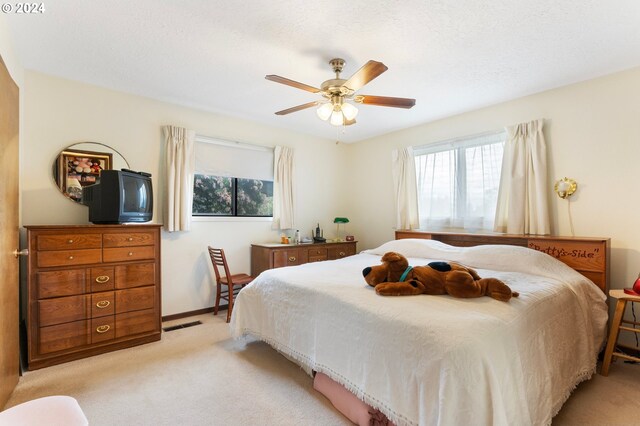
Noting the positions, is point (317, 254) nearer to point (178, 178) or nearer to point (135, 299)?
point (178, 178)

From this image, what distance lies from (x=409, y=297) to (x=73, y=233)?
280 cm

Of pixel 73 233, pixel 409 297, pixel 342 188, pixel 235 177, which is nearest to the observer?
pixel 409 297

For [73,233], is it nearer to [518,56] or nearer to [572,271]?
[518,56]

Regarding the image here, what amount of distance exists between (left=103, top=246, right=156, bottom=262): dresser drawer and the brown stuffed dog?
218 cm

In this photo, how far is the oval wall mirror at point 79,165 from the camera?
2.96m

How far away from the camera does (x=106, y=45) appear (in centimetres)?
242

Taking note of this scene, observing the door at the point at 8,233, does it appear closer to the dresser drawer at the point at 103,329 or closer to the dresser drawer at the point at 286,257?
the dresser drawer at the point at 103,329

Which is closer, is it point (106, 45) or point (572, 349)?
point (572, 349)

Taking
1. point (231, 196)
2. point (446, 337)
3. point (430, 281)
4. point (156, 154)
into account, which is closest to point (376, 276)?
point (430, 281)

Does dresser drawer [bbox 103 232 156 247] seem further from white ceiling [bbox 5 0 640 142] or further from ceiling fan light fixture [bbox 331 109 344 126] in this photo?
ceiling fan light fixture [bbox 331 109 344 126]

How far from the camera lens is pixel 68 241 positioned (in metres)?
2.56

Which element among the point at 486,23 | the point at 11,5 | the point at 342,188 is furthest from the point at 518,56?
the point at 11,5

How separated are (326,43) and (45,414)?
2.63m

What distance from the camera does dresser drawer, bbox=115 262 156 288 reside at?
2.83 metres
